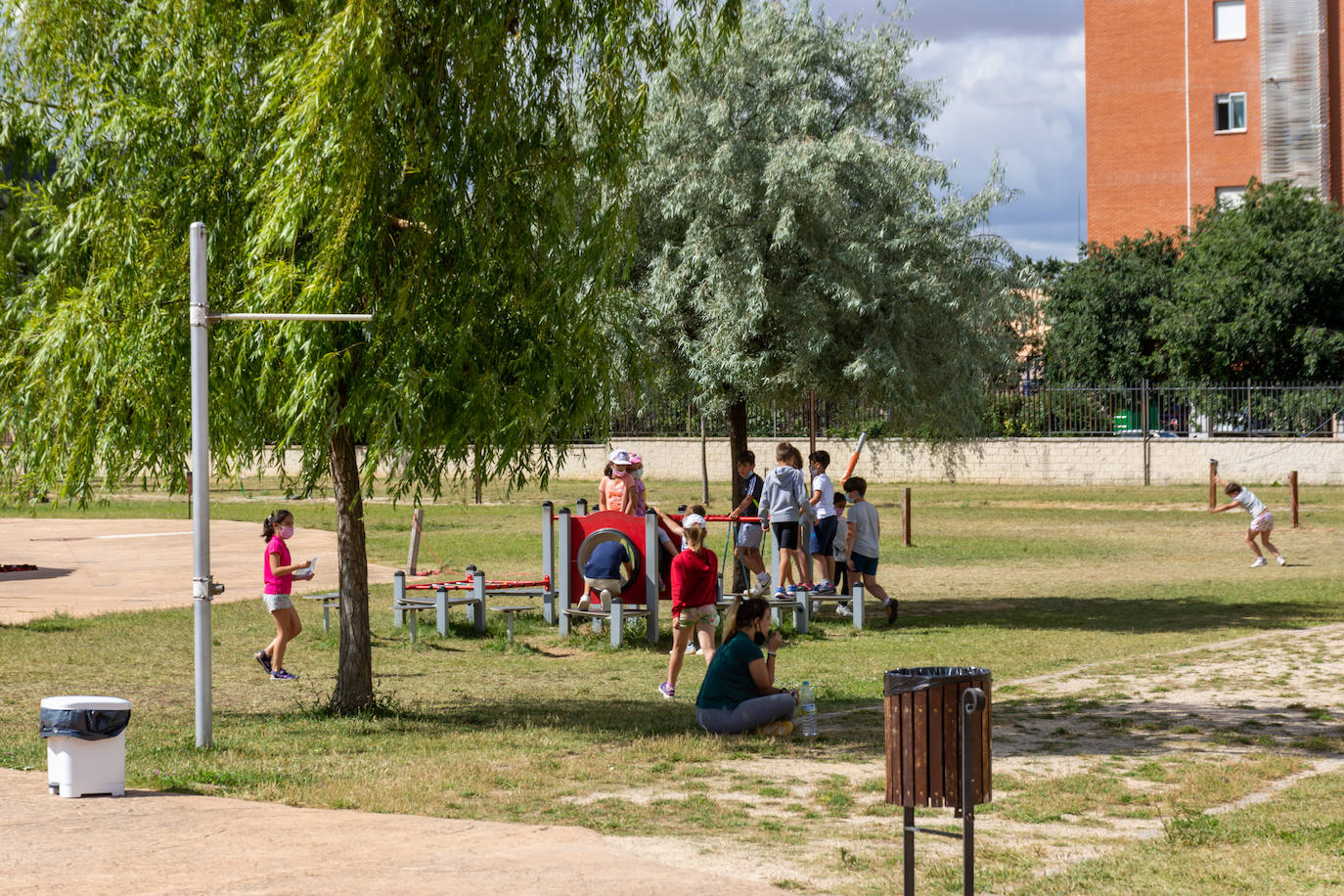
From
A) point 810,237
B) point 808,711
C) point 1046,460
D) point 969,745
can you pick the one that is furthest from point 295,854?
point 1046,460

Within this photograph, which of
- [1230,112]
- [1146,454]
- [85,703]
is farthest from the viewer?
[1230,112]

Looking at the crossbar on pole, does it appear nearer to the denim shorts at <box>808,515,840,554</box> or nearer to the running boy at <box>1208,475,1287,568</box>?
the denim shorts at <box>808,515,840,554</box>

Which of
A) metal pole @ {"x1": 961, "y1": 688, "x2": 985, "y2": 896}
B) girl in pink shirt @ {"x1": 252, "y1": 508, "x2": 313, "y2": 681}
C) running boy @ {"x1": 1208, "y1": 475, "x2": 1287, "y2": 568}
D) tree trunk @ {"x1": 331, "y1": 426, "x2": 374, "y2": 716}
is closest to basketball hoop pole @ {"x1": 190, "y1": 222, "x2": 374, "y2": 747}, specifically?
tree trunk @ {"x1": 331, "y1": 426, "x2": 374, "y2": 716}

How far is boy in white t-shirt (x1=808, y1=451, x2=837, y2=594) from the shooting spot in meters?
17.3

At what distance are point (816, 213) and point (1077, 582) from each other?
6.41 metres

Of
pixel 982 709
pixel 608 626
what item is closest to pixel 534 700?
pixel 608 626

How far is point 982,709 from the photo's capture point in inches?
244

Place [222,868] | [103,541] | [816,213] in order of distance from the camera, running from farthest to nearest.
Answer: [103,541], [816,213], [222,868]

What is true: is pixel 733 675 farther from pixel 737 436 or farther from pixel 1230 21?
pixel 1230 21

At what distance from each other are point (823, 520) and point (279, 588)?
685cm

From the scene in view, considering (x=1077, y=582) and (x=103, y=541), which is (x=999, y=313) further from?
(x=103, y=541)

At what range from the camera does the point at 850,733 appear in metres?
10.5

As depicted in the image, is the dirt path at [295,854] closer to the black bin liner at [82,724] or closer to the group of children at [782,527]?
the black bin liner at [82,724]

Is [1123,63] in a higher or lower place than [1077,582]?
higher
